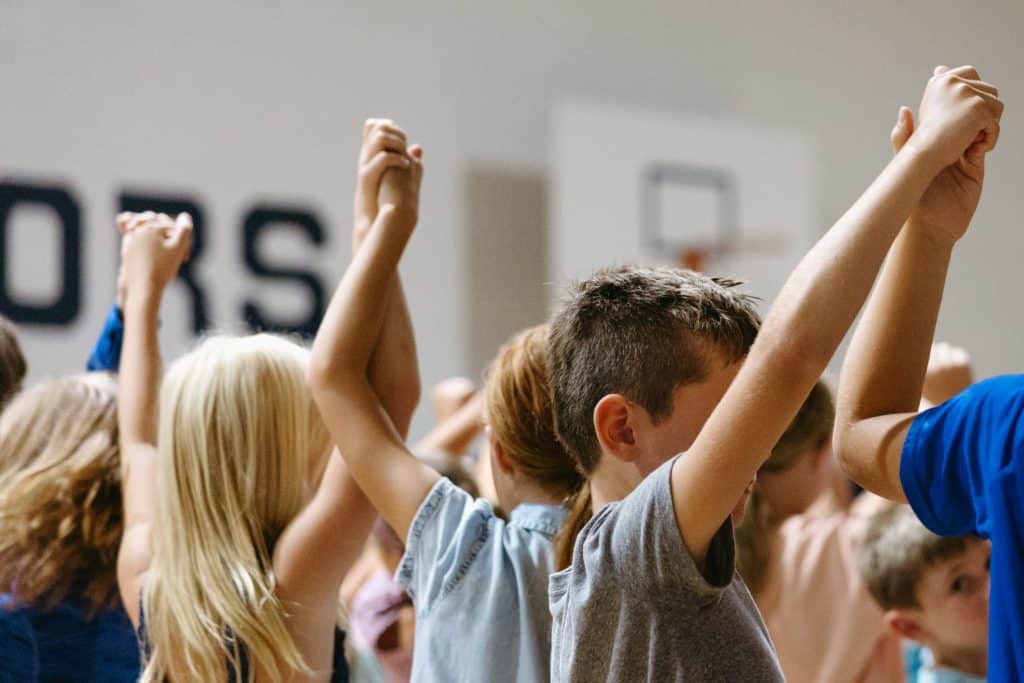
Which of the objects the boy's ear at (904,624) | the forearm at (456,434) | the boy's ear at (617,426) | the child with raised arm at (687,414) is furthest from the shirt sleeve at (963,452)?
the forearm at (456,434)

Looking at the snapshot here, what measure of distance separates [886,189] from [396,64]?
4.46 m

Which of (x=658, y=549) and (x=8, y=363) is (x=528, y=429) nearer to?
(x=658, y=549)

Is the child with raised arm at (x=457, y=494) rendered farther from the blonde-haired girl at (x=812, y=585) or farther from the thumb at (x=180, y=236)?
the blonde-haired girl at (x=812, y=585)

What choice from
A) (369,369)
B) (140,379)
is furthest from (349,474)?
(140,379)

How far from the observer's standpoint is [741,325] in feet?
3.53

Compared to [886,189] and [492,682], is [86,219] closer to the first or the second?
[492,682]

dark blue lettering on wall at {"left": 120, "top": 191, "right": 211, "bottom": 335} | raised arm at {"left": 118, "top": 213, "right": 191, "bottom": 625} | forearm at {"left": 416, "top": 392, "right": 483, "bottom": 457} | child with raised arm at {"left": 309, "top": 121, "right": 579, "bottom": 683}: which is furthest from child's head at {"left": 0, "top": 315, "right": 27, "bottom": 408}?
dark blue lettering on wall at {"left": 120, "top": 191, "right": 211, "bottom": 335}

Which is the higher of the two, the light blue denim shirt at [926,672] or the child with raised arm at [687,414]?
the child with raised arm at [687,414]

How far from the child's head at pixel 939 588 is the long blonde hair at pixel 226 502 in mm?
789

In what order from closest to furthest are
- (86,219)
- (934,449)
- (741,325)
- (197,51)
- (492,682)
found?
1. (934,449)
2. (741,325)
3. (492,682)
4. (86,219)
5. (197,51)

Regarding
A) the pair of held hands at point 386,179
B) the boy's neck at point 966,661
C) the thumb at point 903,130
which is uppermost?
the thumb at point 903,130

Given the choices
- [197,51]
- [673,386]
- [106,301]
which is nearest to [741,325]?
[673,386]

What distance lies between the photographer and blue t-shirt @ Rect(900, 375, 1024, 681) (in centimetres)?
86

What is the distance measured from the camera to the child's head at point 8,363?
6.18 ft
